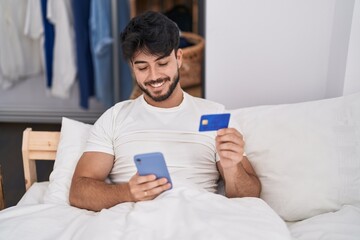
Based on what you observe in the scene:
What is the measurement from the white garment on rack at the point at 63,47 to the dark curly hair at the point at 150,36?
1.34 meters

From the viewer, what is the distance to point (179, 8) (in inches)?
107

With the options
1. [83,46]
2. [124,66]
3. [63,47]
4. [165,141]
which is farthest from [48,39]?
[165,141]

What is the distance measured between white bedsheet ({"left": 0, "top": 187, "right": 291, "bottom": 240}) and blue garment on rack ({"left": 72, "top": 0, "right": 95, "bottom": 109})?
1449mm

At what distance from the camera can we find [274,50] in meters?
1.50

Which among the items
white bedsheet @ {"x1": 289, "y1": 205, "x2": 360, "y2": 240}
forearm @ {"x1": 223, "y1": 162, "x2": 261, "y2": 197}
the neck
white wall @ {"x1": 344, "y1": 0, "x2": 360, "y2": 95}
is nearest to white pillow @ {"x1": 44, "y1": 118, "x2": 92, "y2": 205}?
the neck

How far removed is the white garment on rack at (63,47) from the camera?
7.83 ft

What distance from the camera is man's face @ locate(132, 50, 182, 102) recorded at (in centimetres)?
121

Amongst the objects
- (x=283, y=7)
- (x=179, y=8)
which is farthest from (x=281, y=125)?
(x=179, y=8)

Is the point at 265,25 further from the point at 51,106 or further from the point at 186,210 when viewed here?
the point at 51,106

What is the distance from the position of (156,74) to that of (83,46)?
1328mm

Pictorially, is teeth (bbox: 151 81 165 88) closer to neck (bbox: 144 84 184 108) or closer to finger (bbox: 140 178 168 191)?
neck (bbox: 144 84 184 108)

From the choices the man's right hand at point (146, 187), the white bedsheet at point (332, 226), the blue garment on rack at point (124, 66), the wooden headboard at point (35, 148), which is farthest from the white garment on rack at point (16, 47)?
the white bedsheet at point (332, 226)

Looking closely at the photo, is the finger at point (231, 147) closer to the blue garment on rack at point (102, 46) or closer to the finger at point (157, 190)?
the finger at point (157, 190)

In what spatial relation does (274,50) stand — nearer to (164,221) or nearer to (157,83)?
(157,83)
